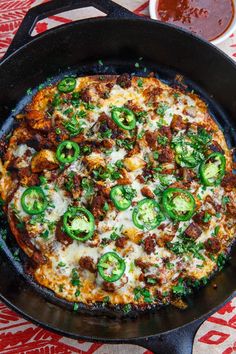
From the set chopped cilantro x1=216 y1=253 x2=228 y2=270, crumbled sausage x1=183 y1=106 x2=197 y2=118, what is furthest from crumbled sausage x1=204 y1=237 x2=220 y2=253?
crumbled sausage x1=183 y1=106 x2=197 y2=118

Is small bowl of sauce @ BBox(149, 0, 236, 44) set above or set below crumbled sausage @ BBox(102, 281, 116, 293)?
above

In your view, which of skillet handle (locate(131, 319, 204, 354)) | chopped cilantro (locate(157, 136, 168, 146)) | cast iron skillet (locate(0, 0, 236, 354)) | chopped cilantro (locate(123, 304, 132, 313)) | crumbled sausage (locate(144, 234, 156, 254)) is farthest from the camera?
chopped cilantro (locate(157, 136, 168, 146))

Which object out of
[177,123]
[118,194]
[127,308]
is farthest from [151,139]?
[127,308]

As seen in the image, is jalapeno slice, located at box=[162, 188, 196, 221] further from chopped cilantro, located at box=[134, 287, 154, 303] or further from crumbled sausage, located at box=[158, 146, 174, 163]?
chopped cilantro, located at box=[134, 287, 154, 303]

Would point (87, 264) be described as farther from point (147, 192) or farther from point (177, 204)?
point (177, 204)

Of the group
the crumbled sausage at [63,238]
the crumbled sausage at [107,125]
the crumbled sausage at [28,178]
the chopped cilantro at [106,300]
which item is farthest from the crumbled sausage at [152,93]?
the chopped cilantro at [106,300]
